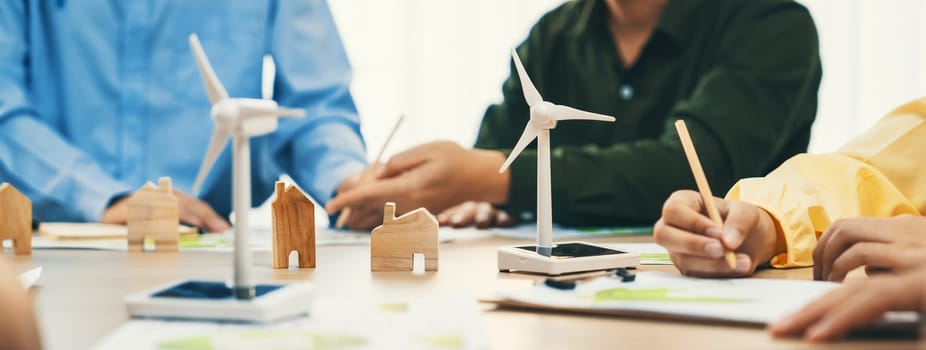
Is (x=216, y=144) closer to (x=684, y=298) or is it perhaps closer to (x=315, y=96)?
(x=684, y=298)

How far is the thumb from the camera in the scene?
0.68 metres

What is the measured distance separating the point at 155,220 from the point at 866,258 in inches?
31.0

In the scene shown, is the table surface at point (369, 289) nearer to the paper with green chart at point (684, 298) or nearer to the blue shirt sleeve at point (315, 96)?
the paper with green chart at point (684, 298)

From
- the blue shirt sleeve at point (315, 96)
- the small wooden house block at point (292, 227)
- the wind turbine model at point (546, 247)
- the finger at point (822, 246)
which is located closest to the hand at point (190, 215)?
the blue shirt sleeve at point (315, 96)

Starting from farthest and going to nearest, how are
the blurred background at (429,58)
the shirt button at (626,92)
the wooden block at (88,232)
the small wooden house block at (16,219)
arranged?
1. the blurred background at (429,58)
2. the shirt button at (626,92)
3. the wooden block at (88,232)
4. the small wooden house block at (16,219)

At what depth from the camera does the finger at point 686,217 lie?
70 cm

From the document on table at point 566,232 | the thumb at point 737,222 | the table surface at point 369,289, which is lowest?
the document on table at point 566,232

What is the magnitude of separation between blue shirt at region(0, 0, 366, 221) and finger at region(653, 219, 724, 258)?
920mm

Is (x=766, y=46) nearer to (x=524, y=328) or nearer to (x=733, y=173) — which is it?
(x=733, y=173)

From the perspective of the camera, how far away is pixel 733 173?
1386mm

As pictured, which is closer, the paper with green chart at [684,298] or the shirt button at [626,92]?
the paper with green chart at [684,298]

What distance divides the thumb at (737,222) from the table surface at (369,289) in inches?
1.9

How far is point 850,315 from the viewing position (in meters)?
0.45

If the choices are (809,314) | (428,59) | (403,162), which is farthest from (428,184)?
(428,59)
